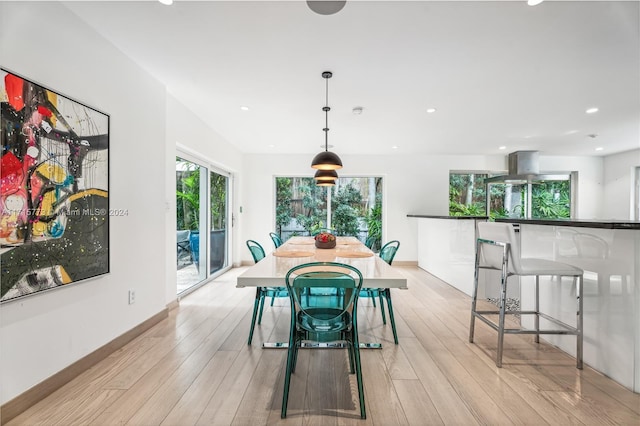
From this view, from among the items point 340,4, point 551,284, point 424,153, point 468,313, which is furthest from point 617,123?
point 340,4

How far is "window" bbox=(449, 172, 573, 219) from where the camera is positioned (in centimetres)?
627

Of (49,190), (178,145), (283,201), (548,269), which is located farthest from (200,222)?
(548,269)

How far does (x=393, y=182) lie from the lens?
619cm

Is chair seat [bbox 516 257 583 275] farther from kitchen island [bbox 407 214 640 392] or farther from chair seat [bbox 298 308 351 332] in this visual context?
chair seat [bbox 298 308 351 332]

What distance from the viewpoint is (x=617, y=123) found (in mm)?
4113

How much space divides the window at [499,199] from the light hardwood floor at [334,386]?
160 inches

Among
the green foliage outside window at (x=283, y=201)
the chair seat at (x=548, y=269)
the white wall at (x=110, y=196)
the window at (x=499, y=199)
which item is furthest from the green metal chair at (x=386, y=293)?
the window at (x=499, y=199)

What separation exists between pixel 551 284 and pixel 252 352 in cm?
257

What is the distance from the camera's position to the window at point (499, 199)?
6.27 metres

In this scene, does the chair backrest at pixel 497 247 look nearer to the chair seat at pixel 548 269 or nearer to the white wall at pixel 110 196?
the chair seat at pixel 548 269

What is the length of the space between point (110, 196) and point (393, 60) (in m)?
2.53

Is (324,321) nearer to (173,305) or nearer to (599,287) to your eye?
(599,287)

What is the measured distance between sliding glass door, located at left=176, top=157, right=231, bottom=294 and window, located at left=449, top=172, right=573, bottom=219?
4.76 metres

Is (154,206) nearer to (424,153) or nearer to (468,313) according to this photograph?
(468,313)
